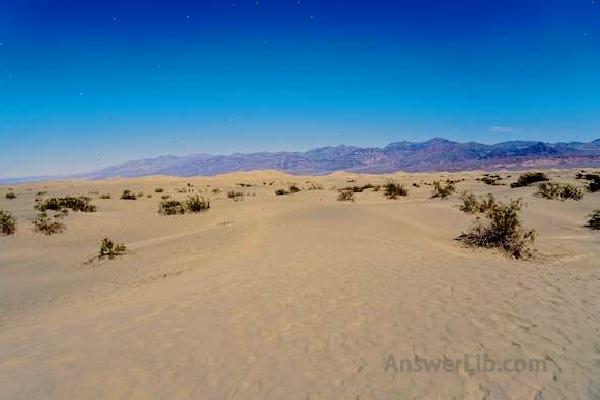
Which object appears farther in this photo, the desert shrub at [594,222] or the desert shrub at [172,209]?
the desert shrub at [172,209]

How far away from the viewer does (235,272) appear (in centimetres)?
1062

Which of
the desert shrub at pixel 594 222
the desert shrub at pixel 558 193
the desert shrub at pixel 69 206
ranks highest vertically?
the desert shrub at pixel 69 206

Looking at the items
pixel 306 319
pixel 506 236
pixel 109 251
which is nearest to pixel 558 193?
pixel 506 236

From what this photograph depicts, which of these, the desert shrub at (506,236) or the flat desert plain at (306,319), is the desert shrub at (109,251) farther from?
the desert shrub at (506,236)

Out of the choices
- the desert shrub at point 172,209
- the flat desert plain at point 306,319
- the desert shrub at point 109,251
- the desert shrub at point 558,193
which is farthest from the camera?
the desert shrub at point 172,209

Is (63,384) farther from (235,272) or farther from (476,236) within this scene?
(476,236)

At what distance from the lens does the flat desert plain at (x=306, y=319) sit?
5152mm

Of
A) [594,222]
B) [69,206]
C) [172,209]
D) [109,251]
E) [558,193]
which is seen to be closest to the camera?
[109,251]

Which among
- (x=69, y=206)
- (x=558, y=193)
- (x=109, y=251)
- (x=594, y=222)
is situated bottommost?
(x=594, y=222)

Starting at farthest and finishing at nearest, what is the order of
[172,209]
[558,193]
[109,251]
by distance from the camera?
[172,209], [558,193], [109,251]

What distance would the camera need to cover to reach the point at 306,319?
283 inches

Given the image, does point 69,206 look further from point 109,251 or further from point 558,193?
point 558,193

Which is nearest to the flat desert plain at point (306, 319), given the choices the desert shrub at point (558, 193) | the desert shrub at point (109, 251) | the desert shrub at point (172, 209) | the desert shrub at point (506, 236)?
the desert shrub at point (109, 251)

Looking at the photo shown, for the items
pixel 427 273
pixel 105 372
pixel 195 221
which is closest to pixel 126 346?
pixel 105 372
